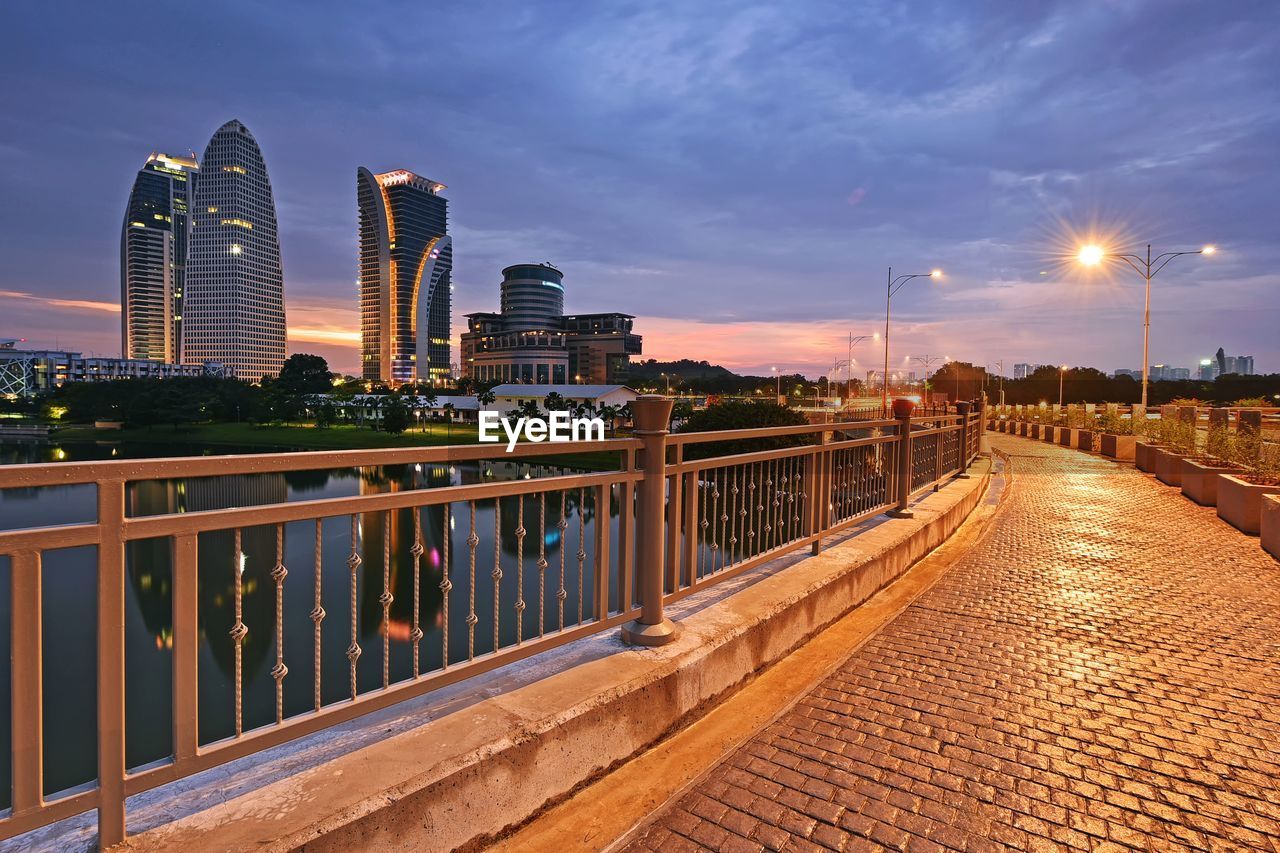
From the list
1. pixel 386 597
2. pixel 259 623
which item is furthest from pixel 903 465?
pixel 259 623

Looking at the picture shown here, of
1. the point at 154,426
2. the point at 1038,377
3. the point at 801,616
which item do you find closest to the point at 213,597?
the point at 801,616

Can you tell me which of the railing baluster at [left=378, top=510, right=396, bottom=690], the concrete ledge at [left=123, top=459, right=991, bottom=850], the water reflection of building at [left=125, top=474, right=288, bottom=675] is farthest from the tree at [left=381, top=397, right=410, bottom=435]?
the railing baluster at [left=378, top=510, right=396, bottom=690]

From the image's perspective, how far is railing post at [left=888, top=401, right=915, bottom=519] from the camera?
7878 millimetres

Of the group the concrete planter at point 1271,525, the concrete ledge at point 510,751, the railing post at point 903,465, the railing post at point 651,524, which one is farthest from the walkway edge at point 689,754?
the concrete planter at point 1271,525

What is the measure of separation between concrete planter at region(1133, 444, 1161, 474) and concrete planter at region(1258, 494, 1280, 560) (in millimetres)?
9302

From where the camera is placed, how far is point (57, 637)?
27.5 metres

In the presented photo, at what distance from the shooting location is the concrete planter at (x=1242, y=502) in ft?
29.5

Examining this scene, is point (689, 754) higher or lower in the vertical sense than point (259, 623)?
higher

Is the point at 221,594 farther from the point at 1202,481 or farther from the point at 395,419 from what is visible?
the point at 395,419

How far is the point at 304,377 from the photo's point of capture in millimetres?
154750

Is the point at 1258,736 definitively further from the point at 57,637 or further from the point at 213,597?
the point at 213,597

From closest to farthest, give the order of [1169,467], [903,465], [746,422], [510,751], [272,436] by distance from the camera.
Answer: [510,751] < [903,465] < [1169,467] < [746,422] < [272,436]

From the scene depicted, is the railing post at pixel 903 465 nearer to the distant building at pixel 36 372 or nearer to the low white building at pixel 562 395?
the low white building at pixel 562 395

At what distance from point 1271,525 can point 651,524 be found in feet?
27.7
